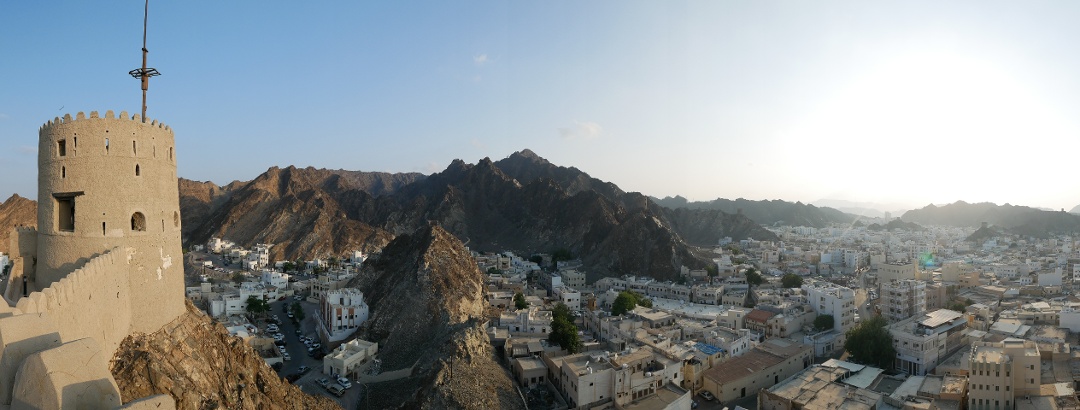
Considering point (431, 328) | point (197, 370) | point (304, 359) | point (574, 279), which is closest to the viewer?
point (197, 370)

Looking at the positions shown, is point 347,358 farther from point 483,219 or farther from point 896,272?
point 483,219

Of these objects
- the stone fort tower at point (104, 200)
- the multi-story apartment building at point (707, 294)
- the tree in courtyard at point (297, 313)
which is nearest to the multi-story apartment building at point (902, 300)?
the multi-story apartment building at point (707, 294)

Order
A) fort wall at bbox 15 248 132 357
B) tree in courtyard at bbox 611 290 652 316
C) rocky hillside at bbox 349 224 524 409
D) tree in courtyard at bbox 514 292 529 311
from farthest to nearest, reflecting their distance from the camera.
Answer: tree in courtyard at bbox 514 292 529 311
tree in courtyard at bbox 611 290 652 316
rocky hillside at bbox 349 224 524 409
fort wall at bbox 15 248 132 357

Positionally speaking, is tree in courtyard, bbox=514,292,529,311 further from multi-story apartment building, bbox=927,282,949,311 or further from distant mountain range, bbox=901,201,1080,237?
distant mountain range, bbox=901,201,1080,237

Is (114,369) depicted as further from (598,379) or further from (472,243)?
(472,243)

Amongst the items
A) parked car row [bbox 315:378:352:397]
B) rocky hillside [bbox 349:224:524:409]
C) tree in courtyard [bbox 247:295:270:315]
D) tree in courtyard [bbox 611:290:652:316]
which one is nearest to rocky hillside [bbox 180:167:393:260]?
tree in courtyard [bbox 247:295:270:315]

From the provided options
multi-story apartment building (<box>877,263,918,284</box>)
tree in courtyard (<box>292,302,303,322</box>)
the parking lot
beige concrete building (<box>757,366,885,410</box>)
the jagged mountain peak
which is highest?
the jagged mountain peak

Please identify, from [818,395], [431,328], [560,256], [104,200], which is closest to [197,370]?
[104,200]
